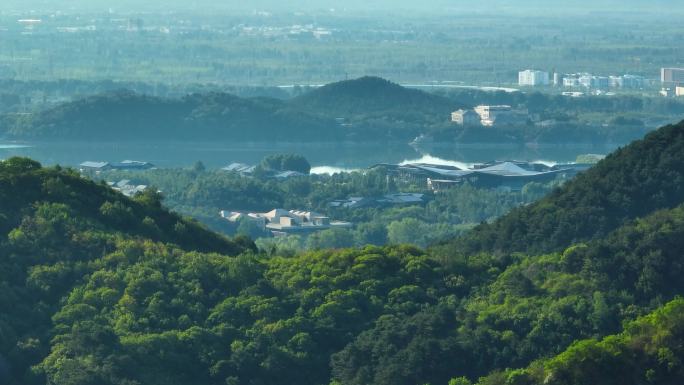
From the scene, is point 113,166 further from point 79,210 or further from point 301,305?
point 301,305

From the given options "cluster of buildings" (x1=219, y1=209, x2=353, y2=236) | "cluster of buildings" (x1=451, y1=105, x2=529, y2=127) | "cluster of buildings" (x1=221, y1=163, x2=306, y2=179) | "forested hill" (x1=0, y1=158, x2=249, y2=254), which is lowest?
"cluster of buildings" (x1=451, y1=105, x2=529, y2=127)

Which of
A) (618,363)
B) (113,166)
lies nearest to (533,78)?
(113,166)

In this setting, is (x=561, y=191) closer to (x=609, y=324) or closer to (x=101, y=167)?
(x=609, y=324)

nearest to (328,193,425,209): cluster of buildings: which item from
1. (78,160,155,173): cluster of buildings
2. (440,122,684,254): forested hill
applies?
(78,160,155,173): cluster of buildings

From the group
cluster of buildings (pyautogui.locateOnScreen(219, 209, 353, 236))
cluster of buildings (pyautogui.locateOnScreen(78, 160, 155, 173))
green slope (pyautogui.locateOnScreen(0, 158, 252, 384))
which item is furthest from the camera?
cluster of buildings (pyautogui.locateOnScreen(78, 160, 155, 173))

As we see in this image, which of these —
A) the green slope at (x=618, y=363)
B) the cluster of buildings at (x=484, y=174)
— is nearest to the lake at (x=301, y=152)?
the cluster of buildings at (x=484, y=174)

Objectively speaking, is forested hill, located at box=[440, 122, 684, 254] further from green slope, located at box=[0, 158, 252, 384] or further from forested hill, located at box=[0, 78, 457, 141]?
forested hill, located at box=[0, 78, 457, 141]

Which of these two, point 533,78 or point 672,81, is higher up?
point 672,81

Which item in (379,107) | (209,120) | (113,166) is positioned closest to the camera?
(113,166)
